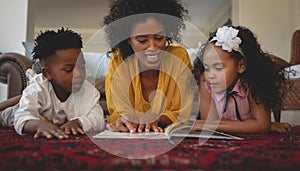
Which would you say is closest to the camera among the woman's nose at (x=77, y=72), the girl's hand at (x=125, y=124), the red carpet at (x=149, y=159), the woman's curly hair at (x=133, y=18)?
the red carpet at (x=149, y=159)

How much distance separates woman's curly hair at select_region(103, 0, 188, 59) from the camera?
1275mm

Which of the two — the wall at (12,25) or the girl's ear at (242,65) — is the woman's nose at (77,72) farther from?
the wall at (12,25)

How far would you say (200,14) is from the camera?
5117 millimetres

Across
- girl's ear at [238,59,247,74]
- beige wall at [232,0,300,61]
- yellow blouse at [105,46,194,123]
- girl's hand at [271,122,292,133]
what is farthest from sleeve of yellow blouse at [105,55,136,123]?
beige wall at [232,0,300,61]

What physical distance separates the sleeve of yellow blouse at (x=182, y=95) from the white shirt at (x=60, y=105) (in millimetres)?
240

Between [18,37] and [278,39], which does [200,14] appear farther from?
[18,37]

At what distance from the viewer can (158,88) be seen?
1.21 m

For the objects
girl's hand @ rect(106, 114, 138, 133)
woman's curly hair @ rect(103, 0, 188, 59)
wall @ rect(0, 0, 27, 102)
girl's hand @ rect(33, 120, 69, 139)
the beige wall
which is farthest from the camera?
the beige wall

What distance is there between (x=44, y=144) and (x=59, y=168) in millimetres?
233

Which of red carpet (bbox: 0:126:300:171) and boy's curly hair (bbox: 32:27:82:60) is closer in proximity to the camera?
red carpet (bbox: 0:126:300:171)

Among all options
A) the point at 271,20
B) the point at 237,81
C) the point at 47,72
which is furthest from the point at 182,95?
the point at 271,20

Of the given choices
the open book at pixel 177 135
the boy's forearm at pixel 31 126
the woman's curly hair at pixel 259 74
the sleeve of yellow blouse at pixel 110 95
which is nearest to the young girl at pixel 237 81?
the woman's curly hair at pixel 259 74

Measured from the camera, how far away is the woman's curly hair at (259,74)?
109 cm

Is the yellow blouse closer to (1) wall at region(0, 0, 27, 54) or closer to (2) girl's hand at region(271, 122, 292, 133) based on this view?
(2) girl's hand at region(271, 122, 292, 133)
